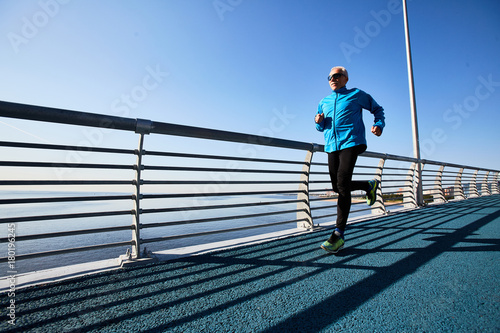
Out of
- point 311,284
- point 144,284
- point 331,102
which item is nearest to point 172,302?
point 144,284

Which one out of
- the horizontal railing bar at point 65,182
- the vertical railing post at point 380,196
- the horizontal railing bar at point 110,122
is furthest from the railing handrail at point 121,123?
the vertical railing post at point 380,196

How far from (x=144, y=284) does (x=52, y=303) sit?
455 mm

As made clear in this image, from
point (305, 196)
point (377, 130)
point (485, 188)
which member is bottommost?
point (485, 188)

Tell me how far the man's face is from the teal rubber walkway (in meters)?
1.67

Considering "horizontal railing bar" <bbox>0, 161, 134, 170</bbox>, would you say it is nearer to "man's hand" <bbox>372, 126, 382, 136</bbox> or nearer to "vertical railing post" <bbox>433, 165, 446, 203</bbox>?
"man's hand" <bbox>372, 126, 382, 136</bbox>

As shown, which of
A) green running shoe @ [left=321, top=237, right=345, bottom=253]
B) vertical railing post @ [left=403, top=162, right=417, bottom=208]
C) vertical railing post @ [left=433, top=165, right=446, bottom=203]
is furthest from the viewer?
vertical railing post @ [left=433, top=165, right=446, bottom=203]

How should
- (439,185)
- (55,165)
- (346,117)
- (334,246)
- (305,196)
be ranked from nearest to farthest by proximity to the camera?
(55,165) < (334,246) < (346,117) < (305,196) < (439,185)

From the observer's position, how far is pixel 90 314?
3.82ft

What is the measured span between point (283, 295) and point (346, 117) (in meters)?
1.70

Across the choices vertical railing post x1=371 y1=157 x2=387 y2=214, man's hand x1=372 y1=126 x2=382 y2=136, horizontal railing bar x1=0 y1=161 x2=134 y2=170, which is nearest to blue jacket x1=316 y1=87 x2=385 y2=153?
man's hand x1=372 y1=126 x2=382 y2=136

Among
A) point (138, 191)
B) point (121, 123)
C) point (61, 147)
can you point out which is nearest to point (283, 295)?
point (138, 191)

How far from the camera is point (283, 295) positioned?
136 cm

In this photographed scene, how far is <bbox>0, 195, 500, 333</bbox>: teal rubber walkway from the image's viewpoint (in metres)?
1.08

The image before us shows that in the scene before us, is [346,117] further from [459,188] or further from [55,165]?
[459,188]
